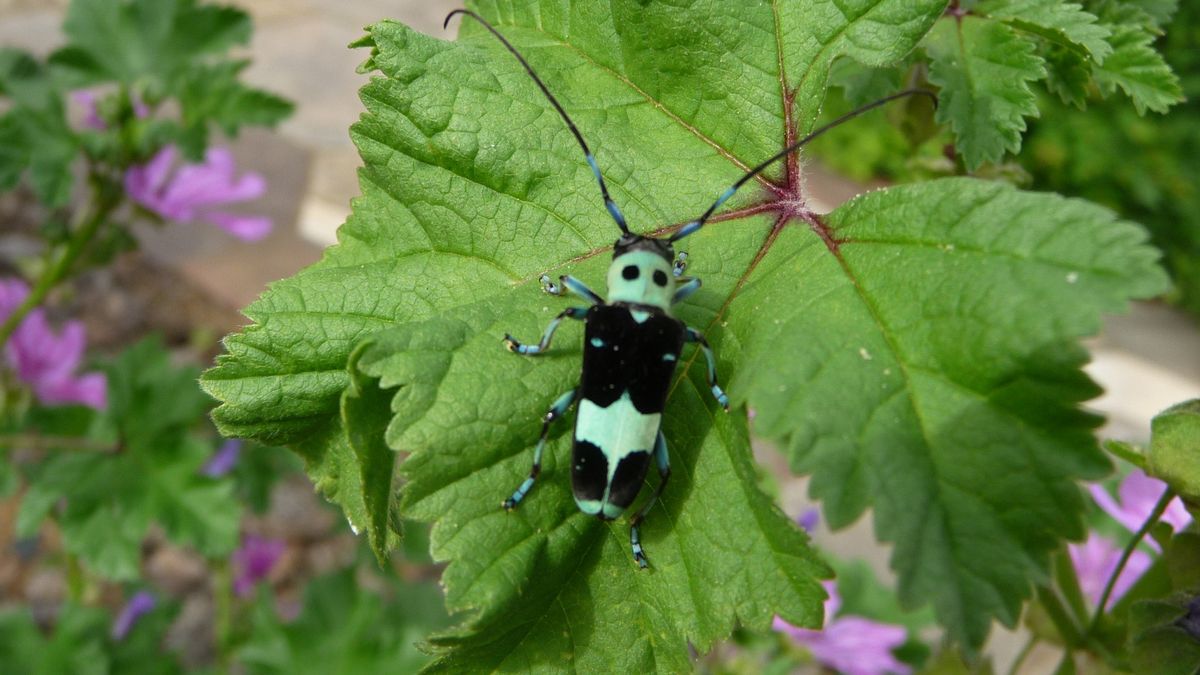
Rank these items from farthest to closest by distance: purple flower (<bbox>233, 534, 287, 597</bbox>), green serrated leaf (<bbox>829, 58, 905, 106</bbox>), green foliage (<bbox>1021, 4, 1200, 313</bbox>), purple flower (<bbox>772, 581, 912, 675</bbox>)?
green foliage (<bbox>1021, 4, 1200, 313</bbox>) → purple flower (<bbox>233, 534, 287, 597</bbox>) → purple flower (<bbox>772, 581, 912, 675</bbox>) → green serrated leaf (<bbox>829, 58, 905, 106</bbox>)

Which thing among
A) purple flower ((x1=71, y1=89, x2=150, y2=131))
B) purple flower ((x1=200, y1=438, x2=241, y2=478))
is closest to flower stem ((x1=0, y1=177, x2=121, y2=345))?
purple flower ((x1=71, y1=89, x2=150, y2=131))

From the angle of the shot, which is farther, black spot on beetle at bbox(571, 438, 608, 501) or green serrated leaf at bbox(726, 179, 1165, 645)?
black spot on beetle at bbox(571, 438, 608, 501)

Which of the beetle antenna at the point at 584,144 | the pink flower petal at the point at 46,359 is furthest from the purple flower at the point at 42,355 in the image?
the beetle antenna at the point at 584,144

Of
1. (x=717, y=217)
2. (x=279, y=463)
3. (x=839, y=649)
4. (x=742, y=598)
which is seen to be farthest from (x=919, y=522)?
(x=279, y=463)

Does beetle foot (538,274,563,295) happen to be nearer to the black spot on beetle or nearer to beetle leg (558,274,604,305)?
beetle leg (558,274,604,305)

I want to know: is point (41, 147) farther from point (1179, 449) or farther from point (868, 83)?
point (1179, 449)

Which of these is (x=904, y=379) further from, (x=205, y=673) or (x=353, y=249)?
(x=205, y=673)

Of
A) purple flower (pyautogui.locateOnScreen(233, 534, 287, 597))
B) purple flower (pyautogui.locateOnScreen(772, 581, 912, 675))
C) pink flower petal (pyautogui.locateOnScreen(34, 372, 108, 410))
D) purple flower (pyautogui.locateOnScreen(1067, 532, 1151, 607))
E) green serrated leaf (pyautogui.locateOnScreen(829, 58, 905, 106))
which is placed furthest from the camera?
purple flower (pyautogui.locateOnScreen(233, 534, 287, 597))
